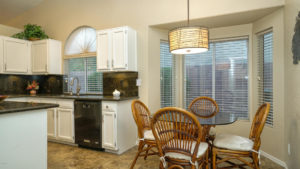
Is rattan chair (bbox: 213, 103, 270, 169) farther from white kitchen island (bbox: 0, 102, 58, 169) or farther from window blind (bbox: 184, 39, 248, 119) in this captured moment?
white kitchen island (bbox: 0, 102, 58, 169)

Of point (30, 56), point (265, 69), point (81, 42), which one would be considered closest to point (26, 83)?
point (30, 56)

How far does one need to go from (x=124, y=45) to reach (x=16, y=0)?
3.49m

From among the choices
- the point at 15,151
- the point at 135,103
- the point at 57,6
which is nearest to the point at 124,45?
the point at 135,103

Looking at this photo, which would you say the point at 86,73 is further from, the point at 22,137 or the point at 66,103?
the point at 22,137

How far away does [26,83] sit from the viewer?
4.67 m

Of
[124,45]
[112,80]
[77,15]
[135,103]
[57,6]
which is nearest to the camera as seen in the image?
[135,103]

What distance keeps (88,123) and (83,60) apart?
5.65 feet

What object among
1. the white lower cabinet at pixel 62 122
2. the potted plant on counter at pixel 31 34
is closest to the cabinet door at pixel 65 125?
the white lower cabinet at pixel 62 122

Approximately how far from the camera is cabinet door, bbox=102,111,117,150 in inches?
123

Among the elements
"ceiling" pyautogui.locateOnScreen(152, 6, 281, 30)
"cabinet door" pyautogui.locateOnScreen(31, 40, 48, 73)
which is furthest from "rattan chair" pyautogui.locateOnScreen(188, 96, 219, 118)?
"cabinet door" pyautogui.locateOnScreen(31, 40, 48, 73)

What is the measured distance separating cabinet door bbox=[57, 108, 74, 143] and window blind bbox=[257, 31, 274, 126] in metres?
3.48

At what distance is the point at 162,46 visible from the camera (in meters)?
3.93

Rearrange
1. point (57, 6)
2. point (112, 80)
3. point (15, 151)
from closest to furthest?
point (15, 151) → point (112, 80) → point (57, 6)

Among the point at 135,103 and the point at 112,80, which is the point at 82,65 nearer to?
the point at 112,80
